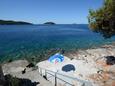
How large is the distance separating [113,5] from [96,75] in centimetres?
1017

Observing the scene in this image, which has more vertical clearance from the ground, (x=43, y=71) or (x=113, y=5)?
(x=113, y=5)

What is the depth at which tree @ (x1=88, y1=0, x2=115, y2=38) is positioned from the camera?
24.4 metres

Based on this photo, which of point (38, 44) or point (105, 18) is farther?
point (38, 44)

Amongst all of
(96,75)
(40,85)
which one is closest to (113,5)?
(96,75)

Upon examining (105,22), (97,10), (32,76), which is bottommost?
(32,76)

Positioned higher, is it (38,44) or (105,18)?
(105,18)

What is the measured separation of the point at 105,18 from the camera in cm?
Answer: 2494

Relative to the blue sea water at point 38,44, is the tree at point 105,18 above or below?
above

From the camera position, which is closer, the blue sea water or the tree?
the tree

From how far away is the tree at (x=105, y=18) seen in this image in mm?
24391

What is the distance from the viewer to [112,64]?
23516mm

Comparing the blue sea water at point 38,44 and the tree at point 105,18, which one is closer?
the tree at point 105,18

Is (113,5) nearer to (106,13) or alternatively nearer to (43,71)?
(106,13)

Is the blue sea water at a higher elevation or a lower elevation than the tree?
lower
